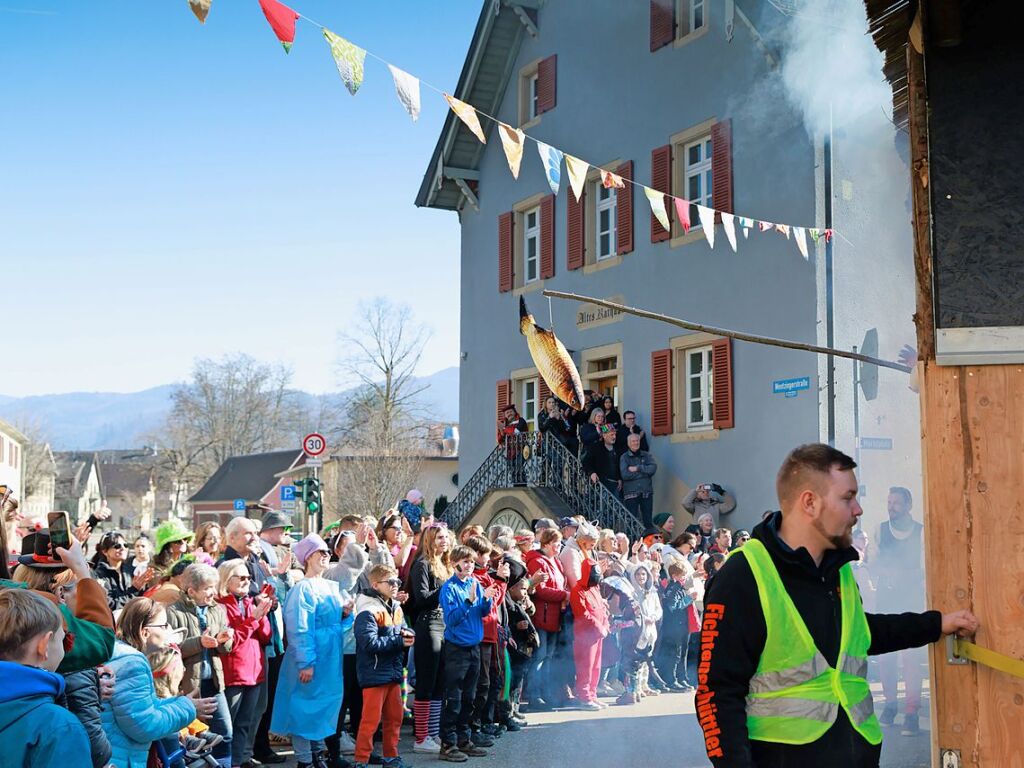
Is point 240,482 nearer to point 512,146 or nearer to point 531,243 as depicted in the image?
point 531,243

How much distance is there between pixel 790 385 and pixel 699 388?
→ 102 inches

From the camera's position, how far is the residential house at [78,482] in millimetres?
117887

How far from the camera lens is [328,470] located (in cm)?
5247

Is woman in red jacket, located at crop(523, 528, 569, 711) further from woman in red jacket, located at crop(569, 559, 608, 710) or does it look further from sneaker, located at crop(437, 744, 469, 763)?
sneaker, located at crop(437, 744, 469, 763)

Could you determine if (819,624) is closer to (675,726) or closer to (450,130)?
(675,726)

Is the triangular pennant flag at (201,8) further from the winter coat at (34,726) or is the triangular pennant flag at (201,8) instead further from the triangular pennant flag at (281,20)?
the winter coat at (34,726)

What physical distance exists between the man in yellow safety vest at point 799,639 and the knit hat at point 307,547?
5679 mm

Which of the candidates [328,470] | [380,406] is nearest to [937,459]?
[380,406]

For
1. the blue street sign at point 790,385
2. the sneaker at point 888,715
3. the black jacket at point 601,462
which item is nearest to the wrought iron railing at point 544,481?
→ the black jacket at point 601,462

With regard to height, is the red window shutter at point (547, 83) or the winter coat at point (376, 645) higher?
the red window shutter at point (547, 83)

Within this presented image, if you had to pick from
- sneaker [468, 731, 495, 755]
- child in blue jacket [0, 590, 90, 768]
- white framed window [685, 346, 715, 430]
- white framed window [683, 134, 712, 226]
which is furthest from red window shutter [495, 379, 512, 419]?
child in blue jacket [0, 590, 90, 768]

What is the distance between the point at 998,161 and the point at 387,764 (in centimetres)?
658

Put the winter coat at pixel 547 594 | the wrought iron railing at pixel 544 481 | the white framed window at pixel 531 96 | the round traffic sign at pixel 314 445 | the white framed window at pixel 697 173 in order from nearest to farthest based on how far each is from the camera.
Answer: the winter coat at pixel 547 594
the wrought iron railing at pixel 544 481
the white framed window at pixel 697 173
the round traffic sign at pixel 314 445
the white framed window at pixel 531 96

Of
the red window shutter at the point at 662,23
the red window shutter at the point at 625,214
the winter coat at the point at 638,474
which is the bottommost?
the winter coat at the point at 638,474
